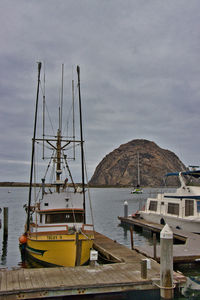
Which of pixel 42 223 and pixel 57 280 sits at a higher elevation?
pixel 42 223

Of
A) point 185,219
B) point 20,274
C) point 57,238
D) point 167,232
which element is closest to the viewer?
point 167,232

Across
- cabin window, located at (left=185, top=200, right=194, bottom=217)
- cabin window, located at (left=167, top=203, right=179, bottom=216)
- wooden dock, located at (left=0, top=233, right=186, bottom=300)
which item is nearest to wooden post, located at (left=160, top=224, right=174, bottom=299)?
wooden dock, located at (left=0, top=233, right=186, bottom=300)

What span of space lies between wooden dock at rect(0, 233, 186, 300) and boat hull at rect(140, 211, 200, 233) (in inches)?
541

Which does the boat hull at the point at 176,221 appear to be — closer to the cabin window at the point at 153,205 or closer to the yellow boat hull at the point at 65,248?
the cabin window at the point at 153,205

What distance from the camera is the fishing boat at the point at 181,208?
28531 mm

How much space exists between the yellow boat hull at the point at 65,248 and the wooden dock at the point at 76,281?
2200 millimetres

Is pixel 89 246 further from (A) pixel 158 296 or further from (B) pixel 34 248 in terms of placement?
Answer: (A) pixel 158 296

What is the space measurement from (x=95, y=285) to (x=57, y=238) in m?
5.06

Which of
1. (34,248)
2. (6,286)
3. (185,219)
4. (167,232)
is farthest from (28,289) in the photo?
(185,219)

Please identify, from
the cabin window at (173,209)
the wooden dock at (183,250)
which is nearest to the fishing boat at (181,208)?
the cabin window at (173,209)

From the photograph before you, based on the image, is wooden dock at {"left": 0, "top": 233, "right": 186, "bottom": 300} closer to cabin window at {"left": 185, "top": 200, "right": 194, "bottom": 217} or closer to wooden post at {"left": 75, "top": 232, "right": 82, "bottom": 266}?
wooden post at {"left": 75, "top": 232, "right": 82, "bottom": 266}

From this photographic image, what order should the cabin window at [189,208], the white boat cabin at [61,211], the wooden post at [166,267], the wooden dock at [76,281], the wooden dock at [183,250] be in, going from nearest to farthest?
the wooden dock at [76,281] < the wooden post at [166,267] < the wooden dock at [183,250] < the white boat cabin at [61,211] < the cabin window at [189,208]

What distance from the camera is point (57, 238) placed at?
17094 mm

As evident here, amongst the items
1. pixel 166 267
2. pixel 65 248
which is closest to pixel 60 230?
pixel 65 248
